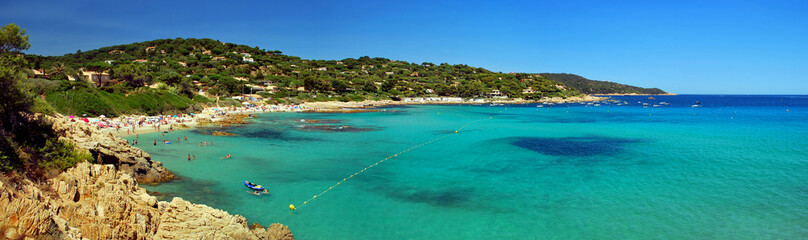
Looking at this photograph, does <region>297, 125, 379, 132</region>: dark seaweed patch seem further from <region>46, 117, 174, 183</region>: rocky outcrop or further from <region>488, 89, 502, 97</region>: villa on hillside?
<region>488, 89, 502, 97</region>: villa on hillside

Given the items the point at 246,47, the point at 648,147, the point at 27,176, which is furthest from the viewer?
the point at 246,47

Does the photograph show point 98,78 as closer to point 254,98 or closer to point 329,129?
point 254,98

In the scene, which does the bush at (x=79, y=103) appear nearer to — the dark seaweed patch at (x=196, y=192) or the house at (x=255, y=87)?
the dark seaweed patch at (x=196, y=192)

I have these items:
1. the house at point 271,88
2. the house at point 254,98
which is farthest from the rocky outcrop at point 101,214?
the house at point 271,88

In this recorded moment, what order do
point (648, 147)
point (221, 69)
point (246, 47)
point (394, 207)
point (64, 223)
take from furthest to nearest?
point (246, 47)
point (221, 69)
point (648, 147)
point (394, 207)
point (64, 223)

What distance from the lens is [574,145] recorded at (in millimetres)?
32031

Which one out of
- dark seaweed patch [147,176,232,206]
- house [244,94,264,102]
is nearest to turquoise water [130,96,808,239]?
dark seaweed patch [147,176,232,206]

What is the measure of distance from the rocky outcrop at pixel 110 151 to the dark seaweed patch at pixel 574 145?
2335 centimetres

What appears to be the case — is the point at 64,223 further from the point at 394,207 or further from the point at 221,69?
the point at 221,69

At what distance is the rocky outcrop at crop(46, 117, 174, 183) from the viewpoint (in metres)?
14.2

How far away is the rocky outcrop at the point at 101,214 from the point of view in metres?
7.58

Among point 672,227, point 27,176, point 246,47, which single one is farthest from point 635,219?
point 246,47

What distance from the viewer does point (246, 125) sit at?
142 ft

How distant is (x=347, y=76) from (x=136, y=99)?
86624mm
